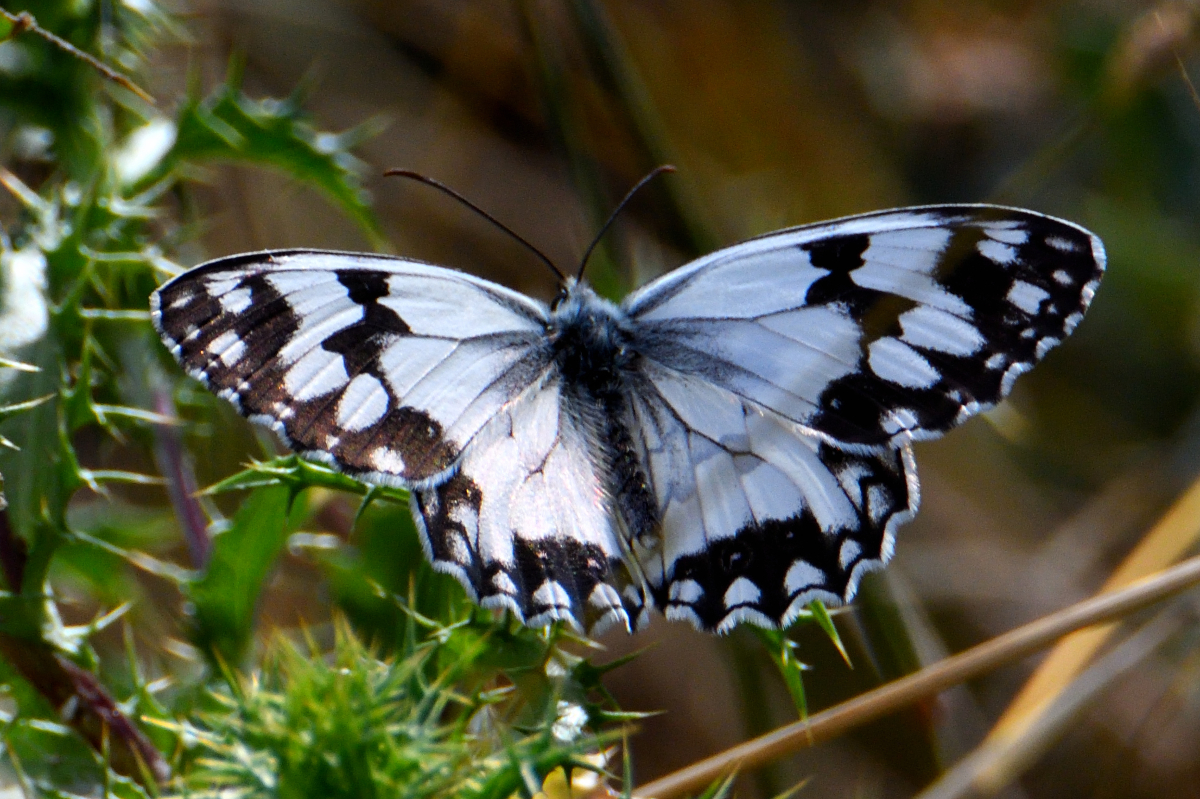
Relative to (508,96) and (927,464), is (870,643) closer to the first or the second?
(927,464)

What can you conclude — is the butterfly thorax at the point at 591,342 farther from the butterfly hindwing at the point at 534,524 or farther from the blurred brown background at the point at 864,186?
the blurred brown background at the point at 864,186

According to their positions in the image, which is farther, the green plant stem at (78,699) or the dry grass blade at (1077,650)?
the dry grass blade at (1077,650)

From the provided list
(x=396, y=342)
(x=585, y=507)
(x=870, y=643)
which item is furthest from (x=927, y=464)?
(x=396, y=342)

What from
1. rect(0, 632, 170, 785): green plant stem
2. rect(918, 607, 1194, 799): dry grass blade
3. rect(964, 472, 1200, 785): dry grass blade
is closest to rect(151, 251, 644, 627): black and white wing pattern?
rect(0, 632, 170, 785): green plant stem

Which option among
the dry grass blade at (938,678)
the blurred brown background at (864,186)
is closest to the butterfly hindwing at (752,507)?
the dry grass blade at (938,678)

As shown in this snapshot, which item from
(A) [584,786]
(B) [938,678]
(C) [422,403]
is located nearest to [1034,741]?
(B) [938,678]

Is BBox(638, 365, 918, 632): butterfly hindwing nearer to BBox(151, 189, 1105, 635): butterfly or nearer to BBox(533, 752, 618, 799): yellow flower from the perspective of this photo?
BBox(151, 189, 1105, 635): butterfly

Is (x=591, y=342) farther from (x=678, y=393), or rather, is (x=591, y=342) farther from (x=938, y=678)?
(x=938, y=678)
